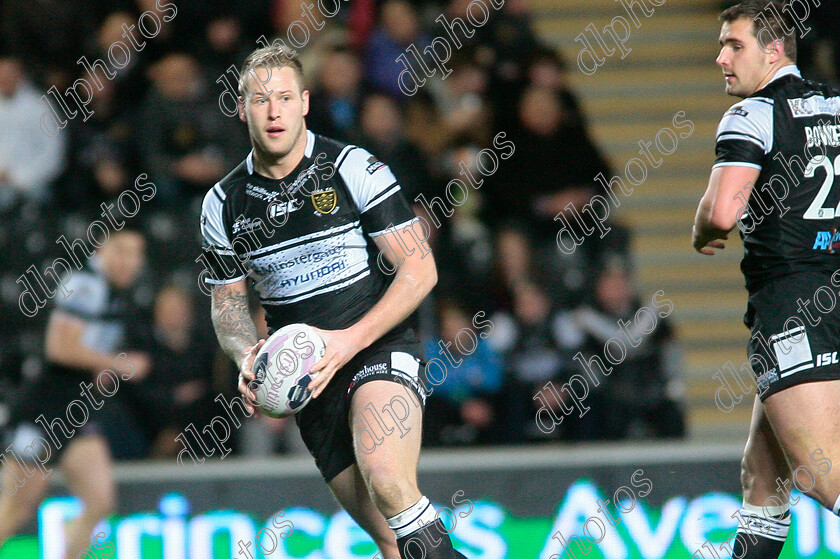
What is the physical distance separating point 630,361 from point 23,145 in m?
5.17

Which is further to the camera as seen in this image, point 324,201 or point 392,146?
point 392,146

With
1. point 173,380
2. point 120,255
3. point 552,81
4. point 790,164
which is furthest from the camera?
point 552,81

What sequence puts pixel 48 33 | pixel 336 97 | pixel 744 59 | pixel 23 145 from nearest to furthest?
pixel 744 59 → pixel 336 97 → pixel 23 145 → pixel 48 33

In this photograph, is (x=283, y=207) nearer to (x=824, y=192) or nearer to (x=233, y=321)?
(x=233, y=321)

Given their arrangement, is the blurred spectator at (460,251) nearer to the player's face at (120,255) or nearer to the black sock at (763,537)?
the player's face at (120,255)

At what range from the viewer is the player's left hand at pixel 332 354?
4043 mm

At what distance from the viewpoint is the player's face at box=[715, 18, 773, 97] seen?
14.0 feet

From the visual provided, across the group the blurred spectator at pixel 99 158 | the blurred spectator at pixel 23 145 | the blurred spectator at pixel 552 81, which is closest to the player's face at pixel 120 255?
the blurred spectator at pixel 99 158

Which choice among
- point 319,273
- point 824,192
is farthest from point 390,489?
point 824,192

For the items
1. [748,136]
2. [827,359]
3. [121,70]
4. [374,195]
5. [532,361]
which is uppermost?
[121,70]

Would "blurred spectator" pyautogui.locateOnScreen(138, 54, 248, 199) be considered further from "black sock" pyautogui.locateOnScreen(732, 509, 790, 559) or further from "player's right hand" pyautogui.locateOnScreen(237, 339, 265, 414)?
"black sock" pyautogui.locateOnScreen(732, 509, 790, 559)

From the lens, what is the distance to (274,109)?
13.9 feet

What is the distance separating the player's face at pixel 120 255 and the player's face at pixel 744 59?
4267 mm

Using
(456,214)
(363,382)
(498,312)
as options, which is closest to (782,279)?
(363,382)
